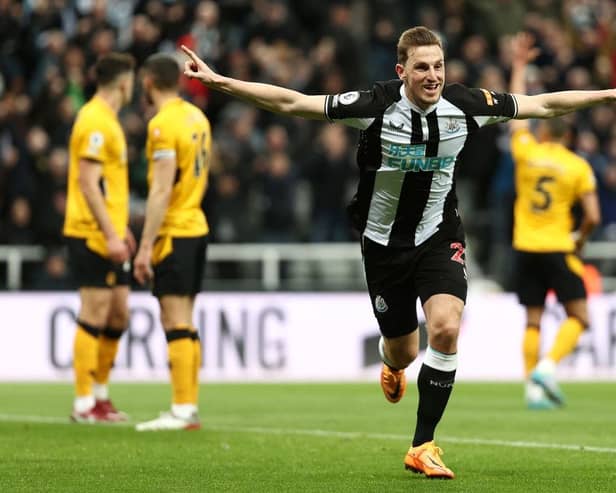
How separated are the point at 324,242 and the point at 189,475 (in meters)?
11.5

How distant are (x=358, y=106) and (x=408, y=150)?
1.20 ft

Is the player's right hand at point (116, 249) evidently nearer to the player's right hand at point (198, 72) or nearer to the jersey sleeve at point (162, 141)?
the jersey sleeve at point (162, 141)

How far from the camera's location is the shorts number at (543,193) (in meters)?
13.0

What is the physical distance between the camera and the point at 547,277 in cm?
1304

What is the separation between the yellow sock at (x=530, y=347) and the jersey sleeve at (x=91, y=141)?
4.42m

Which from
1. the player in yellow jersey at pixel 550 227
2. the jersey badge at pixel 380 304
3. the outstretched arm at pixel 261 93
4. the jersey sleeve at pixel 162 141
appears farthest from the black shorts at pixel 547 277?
the outstretched arm at pixel 261 93

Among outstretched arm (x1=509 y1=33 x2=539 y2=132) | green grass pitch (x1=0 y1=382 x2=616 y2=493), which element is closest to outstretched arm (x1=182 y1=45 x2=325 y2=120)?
green grass pitch (x1=0 y1=382 x2=616 y2=493)

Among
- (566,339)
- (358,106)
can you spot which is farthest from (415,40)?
(566,339)

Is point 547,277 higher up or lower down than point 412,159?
lower down

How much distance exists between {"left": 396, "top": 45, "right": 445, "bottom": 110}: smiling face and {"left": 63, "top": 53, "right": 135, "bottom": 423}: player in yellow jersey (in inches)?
138

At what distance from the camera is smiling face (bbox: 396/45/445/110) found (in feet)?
24.4

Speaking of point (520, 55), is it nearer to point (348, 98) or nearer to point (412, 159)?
point (412, 159)

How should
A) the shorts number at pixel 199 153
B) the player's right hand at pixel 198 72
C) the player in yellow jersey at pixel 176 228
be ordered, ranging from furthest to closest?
the shorts number at pixel 199 153
the player in yellow jersey at pixel 176 228
the player's right hand at pixel 198 72

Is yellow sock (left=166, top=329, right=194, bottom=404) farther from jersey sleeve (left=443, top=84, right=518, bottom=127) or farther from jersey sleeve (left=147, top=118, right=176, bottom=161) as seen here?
jersey sleeve (left=443, top=84, right=518, bottom=127)
